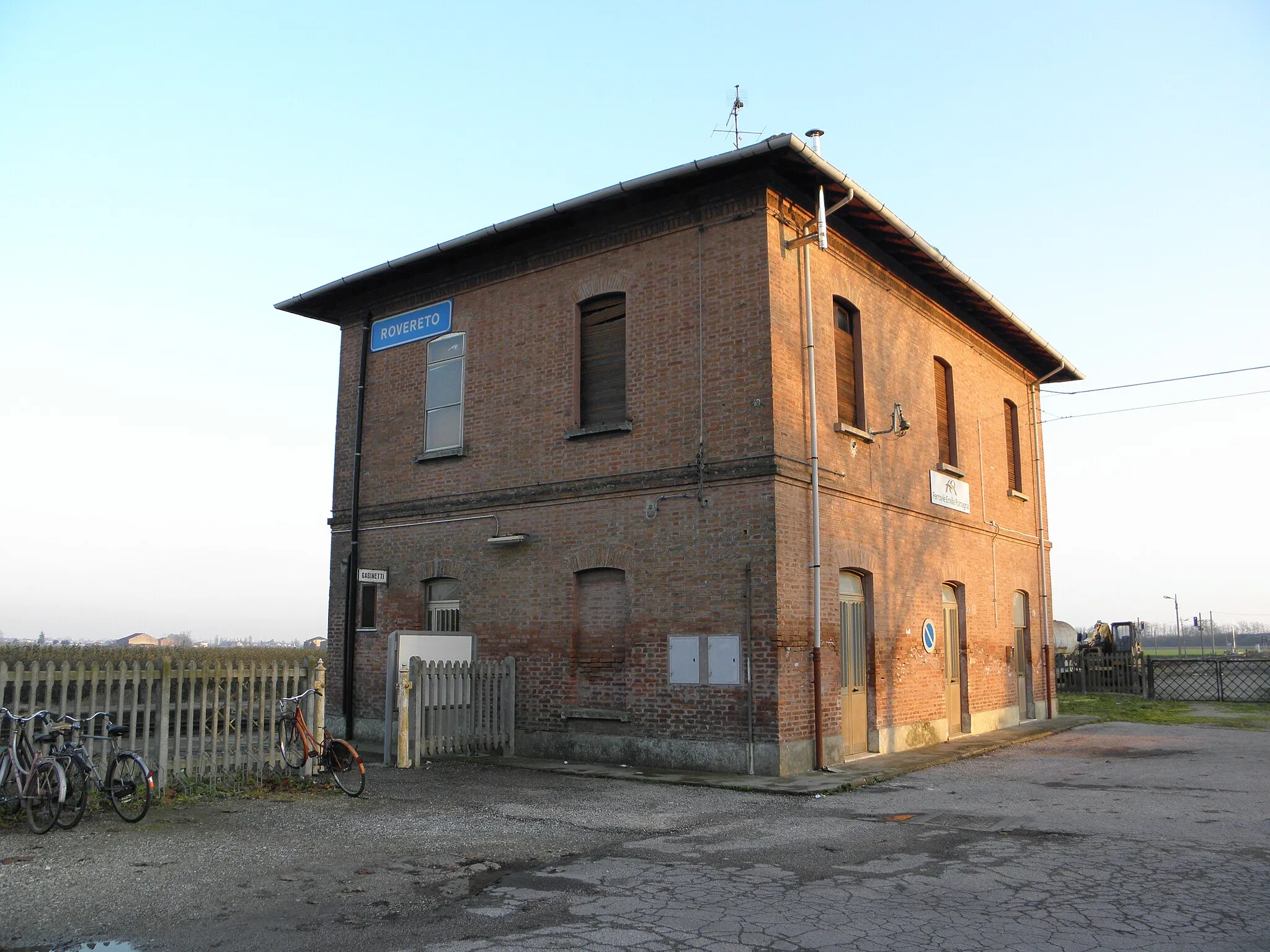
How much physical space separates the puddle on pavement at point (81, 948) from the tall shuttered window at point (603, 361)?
9.72 metres

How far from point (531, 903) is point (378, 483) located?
11858 mm

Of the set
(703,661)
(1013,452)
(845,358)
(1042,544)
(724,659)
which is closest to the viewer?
(724,659)

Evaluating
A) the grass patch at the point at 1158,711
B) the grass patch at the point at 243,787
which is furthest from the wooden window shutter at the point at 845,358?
the grass patch at the point at 1158,711

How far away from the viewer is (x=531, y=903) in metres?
6.43

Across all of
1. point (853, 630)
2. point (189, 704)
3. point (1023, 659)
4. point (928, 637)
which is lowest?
point (189, 704)

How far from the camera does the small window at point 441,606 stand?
16.1m

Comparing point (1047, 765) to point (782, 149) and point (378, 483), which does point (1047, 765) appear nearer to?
point (782, 149)

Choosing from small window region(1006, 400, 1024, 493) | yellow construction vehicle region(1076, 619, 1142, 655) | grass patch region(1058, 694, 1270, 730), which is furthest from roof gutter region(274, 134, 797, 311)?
yellow construction vehicle region(1076, 619, 1142, 655)

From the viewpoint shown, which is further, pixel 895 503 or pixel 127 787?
pixel 895 503

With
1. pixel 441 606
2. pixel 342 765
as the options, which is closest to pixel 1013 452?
pixel 441 606

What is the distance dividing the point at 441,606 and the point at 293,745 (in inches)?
207

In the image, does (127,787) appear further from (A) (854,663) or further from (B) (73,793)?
(A) (854,663)

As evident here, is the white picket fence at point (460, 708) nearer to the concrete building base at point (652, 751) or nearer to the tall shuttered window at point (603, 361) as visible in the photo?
the concrete building base at point (652, 751)

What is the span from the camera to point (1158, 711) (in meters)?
25.4
